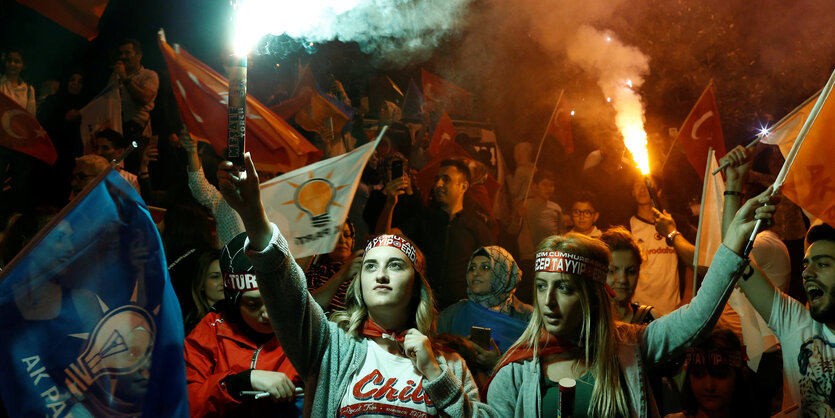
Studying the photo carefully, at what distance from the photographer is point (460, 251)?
7488mm

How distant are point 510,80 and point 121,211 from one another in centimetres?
710

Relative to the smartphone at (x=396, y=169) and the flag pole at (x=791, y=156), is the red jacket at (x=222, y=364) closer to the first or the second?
the flag pole at (x=791, y=156)

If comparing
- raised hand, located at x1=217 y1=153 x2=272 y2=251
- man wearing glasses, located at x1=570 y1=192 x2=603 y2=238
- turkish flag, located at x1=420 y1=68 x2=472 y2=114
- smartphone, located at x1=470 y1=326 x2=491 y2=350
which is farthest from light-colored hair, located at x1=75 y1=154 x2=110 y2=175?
man wearing glasses, located at x1=570 y1=192 x2=603 y2=238

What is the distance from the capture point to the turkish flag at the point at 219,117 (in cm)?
612

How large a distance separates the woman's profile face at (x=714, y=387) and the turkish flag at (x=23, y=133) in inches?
245

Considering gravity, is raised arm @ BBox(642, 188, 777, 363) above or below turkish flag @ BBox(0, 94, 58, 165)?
below

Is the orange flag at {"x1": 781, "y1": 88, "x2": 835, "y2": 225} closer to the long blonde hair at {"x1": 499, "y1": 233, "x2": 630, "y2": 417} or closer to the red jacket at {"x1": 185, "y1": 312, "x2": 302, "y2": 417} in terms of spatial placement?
the long blonde hair at {"x1": 499, "y1": 233, "x2": 630, "y2": 417}

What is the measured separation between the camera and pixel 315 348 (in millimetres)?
2812

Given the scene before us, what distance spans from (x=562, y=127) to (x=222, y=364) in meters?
6.53

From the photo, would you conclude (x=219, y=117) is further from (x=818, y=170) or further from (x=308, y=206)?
(x=818, y=170)

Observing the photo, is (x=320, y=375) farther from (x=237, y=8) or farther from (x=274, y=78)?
(x=274, y=78)

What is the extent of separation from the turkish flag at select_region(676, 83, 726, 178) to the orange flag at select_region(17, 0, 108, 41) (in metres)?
6.56

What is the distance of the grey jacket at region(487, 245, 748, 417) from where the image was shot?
9.37 ft

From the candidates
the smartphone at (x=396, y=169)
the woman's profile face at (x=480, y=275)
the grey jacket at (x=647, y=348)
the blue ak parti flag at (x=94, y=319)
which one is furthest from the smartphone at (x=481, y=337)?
the smartphone at (x=396, y=169)
